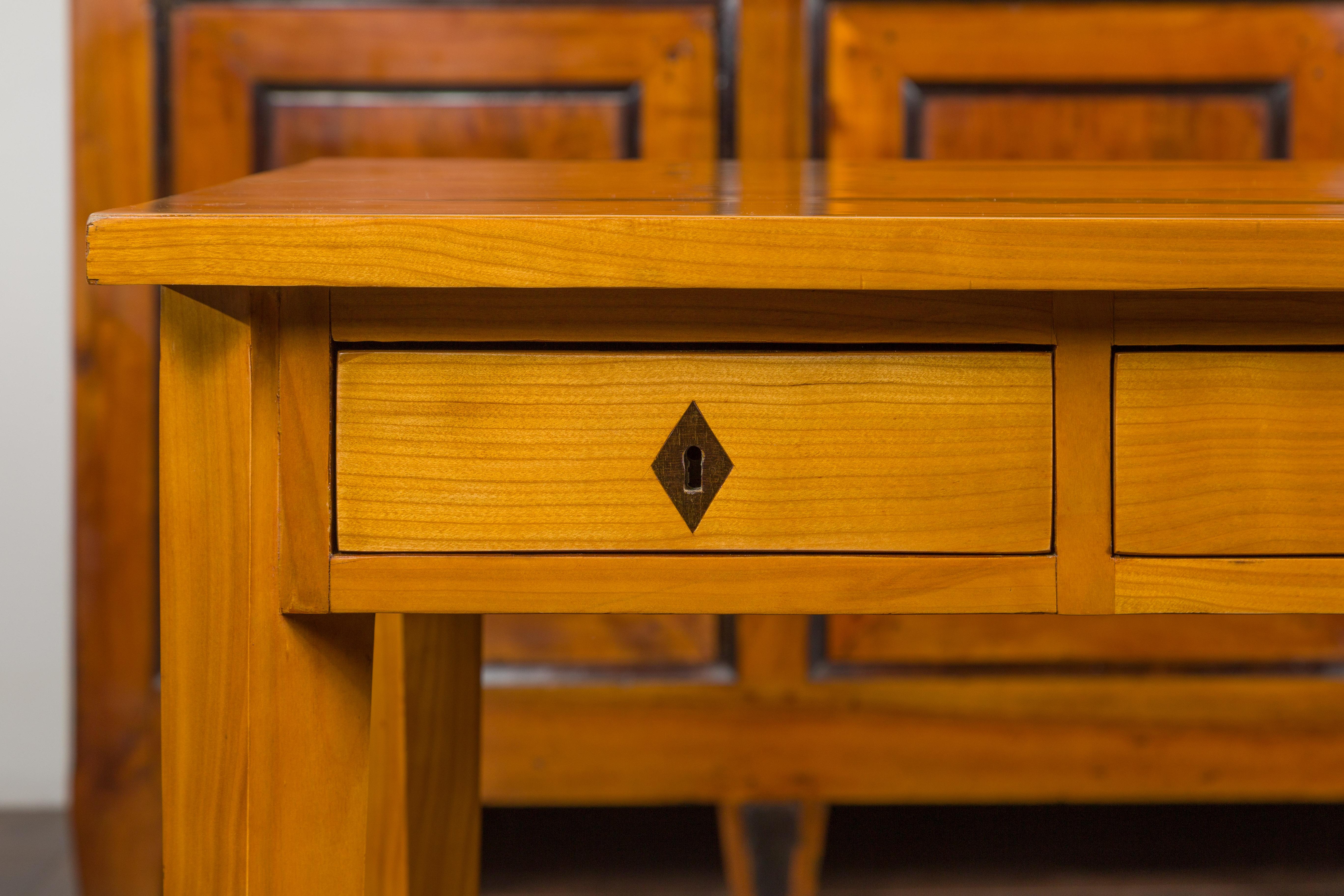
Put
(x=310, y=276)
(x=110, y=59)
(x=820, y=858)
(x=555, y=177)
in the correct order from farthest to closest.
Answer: (x=820, y=858), (x=110, y=59), (x=555, y=177), (x=310, y=276)

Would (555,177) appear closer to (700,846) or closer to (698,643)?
(698,643)

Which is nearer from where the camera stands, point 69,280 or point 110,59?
point 110,59

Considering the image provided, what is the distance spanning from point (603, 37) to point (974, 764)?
0.84 meters

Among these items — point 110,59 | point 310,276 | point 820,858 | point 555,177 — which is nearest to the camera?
point 310,276

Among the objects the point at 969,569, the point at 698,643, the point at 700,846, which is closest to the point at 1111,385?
the point at 969,569

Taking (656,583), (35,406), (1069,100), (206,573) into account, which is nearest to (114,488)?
(35,406)

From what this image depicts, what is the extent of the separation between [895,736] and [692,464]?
2.80ft

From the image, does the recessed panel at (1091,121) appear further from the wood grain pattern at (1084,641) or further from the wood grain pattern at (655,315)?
the wood grain pattern at (655,315)

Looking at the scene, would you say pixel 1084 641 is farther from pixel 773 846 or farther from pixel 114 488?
pixel 114 488

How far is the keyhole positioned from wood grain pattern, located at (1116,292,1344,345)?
18 centimetres

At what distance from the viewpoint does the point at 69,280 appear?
4.81 ft

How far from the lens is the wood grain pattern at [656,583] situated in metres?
0.54

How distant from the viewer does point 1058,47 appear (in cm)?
126

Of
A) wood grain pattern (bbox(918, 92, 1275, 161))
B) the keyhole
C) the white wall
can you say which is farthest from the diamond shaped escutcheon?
the white wall
